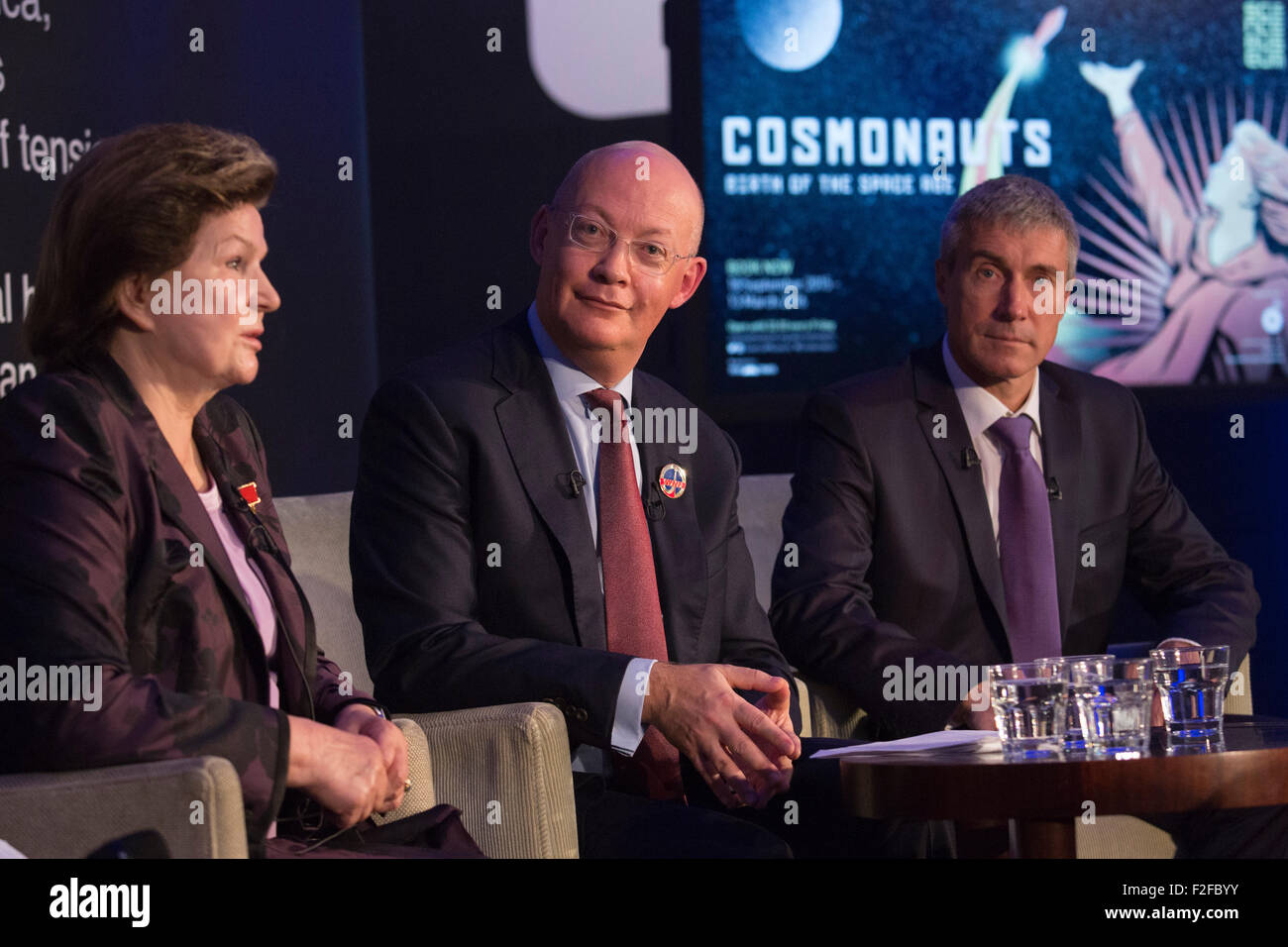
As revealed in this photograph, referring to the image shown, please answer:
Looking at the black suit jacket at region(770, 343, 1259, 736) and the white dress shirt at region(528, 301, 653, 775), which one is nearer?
the white dress shirt at region(528, 301, 653, 775)

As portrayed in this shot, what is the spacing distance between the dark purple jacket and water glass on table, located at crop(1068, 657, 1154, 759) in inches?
42.6

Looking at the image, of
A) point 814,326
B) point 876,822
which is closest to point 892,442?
point 876,822

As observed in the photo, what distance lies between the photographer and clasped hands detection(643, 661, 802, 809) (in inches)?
96.7

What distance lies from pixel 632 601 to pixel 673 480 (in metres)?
0.27

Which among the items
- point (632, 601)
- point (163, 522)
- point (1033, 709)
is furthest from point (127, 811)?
point (1033, 709)

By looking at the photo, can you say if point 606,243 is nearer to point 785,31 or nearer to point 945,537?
point 945,537

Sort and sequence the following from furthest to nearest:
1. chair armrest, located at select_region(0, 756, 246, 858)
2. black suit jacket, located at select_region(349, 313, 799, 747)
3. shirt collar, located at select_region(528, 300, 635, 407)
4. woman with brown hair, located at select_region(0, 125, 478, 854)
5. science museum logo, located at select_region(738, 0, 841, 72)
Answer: science museum logo, located at select_region(738, 0, 841, 72), shirt collar, located at select_region(528, 300, 635, 407), black suit jacket, located at select_region(349, 313, 799, 747), woman with brown hair, located at select_region(0, 125, 478, 854), chair armrest, located at select_region(0, 756, 246, 858)

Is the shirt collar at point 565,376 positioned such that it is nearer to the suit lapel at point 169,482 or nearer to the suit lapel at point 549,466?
the suit lapel at point 549,466

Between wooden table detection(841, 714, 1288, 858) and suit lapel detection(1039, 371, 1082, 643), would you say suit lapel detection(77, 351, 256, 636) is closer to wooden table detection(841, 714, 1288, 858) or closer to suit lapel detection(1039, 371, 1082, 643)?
wooden table detection(841, 714, 1288, 858)

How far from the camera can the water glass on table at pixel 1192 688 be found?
2375 millimetres

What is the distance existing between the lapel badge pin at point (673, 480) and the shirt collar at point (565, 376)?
0.14 meters

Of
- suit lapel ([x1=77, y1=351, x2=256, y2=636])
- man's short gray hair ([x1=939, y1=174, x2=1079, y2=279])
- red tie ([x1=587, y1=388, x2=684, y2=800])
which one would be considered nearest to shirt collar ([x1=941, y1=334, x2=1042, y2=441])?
man's short gray hair ([x1=939, y1=174, x2=1079, y2=279])

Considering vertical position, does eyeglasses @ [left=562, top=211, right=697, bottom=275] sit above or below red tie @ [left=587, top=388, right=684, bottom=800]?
above

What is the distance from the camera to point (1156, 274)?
4770 millimetres
